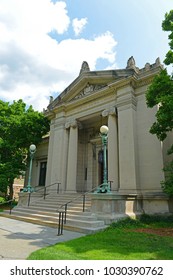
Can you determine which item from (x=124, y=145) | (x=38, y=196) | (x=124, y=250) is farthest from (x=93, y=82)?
(x=124, y=250)

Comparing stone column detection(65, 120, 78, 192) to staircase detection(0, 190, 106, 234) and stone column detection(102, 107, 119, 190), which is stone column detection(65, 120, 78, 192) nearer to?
staircase detection(0, 190, 106, 234)

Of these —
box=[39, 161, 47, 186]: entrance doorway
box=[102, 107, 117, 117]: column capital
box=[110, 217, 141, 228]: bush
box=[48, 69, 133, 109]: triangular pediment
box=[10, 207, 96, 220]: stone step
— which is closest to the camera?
box=[110, 217, 141, 228]: bush

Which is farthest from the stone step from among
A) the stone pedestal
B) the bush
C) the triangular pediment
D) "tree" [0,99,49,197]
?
the triangular pediment

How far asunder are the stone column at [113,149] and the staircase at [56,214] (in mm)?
1887

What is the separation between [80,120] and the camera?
16.4 metres

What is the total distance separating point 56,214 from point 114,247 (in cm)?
506

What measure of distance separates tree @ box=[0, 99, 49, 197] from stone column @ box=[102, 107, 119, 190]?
780 centimetres

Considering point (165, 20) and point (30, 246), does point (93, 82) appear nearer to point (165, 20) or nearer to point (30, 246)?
point (165, 20)

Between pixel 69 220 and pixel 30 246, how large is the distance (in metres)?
3.26

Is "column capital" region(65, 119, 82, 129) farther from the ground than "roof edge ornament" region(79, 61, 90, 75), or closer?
closer

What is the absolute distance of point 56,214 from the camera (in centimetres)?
1020

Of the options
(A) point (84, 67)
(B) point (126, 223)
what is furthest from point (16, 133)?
(B) point (126, 223)

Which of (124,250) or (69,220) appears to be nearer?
(124,250)

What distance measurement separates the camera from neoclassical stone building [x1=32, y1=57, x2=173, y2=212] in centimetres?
1158
